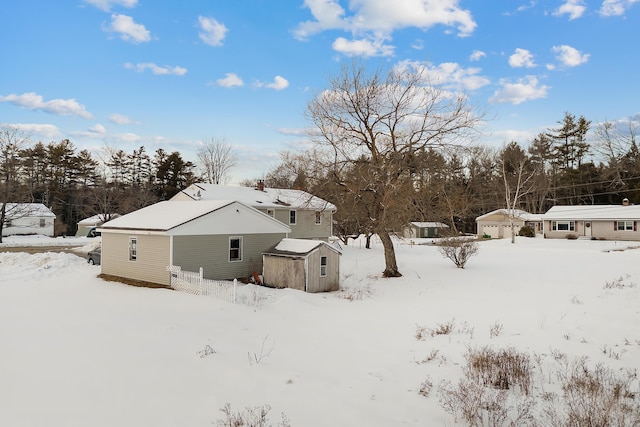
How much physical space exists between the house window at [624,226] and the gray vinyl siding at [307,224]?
1173 inches

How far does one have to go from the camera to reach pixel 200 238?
754 inches

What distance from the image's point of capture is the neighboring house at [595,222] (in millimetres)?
41719

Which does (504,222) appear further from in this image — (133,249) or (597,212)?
(133,249)

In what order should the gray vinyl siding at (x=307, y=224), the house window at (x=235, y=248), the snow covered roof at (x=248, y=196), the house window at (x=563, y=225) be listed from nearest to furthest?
the house window at (x=235, y=248)
the snow covered roof at (x=248, y=196)
the gray vinyl siding at (x=307, y=224)
the house window at (x=563, y=225)

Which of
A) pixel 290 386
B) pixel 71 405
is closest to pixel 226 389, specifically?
pixel 290 386

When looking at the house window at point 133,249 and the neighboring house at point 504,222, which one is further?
the neighboring house at point 504,222

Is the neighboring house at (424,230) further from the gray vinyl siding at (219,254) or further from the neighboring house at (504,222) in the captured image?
the gray vinyl siding at (219,254)

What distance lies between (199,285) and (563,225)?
4282cm

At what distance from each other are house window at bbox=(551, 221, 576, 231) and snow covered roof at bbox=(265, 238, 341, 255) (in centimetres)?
3635

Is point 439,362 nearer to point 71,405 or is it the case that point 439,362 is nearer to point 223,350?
point 223,350

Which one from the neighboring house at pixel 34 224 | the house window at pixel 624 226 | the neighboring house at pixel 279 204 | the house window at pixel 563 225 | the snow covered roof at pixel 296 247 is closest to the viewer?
the snow covered roof at pixel 296 247

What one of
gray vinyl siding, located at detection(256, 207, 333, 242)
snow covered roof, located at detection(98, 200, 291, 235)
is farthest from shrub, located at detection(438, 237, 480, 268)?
gray vinyl siding, located at detection(256, 207, 333, 242)

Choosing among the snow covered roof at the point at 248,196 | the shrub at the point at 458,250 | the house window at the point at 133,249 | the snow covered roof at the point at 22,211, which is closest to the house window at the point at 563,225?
the snow covered roof at the point at 248,196

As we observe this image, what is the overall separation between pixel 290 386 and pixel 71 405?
3186 millimetres
